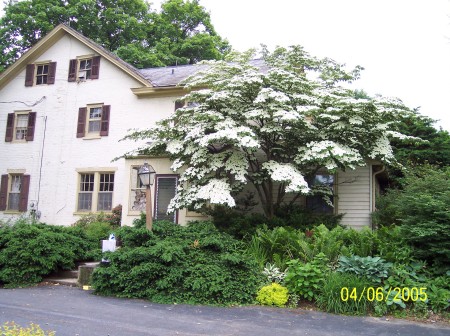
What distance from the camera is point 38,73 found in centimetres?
1923

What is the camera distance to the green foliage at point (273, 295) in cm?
746

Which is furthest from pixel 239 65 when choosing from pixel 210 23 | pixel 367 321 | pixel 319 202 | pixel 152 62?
pixel 210 23

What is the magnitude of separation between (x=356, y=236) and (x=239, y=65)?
566cm

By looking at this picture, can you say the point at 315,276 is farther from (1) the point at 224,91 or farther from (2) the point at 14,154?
(2) the point at 14,154

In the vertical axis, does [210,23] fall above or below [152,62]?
above

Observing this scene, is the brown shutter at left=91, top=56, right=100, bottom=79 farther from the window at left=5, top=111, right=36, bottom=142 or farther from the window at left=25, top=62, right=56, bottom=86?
the window at left=5, top=111, right=36, bottom=142

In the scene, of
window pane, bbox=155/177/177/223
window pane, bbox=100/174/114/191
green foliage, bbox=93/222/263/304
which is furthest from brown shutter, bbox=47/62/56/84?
green foliage, bbox=93/222/263/304

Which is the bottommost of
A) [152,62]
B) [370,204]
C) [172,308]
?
[172,308]

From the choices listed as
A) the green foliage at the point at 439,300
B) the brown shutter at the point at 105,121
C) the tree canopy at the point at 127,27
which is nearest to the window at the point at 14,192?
the brown shutter at the point at 105,121

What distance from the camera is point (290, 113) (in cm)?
958

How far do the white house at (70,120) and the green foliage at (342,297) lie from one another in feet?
34.6

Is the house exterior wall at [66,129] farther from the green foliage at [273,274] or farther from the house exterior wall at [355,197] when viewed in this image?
the green foliage at [273,274]

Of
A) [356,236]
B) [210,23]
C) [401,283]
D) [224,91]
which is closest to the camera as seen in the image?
[401,283]

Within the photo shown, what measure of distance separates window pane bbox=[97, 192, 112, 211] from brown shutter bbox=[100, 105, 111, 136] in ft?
8.38
